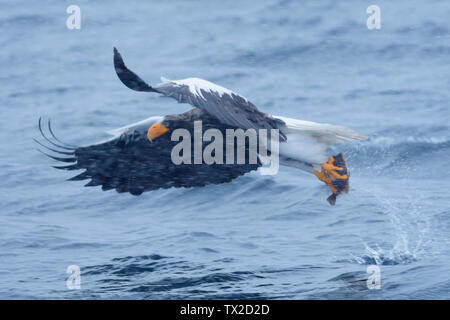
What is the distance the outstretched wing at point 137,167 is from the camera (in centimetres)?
1079

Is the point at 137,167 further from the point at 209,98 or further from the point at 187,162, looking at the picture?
the point at 209,98

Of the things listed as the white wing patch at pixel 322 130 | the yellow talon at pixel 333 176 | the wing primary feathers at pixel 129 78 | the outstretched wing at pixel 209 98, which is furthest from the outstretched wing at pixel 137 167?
the wing primary feathers at pixel 129 78

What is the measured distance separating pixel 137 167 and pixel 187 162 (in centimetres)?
60

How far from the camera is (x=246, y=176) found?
1592 cm

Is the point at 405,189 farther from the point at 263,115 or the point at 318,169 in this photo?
the point at 263,115

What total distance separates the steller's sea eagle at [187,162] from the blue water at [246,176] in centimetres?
118

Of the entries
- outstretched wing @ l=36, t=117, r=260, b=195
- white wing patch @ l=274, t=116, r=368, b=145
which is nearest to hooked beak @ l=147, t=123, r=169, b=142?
outstretched wing @ l=36, t=117, r=260, b=195

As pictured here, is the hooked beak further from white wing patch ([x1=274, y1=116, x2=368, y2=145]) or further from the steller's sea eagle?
white wing patch ([x1=274, y1=116, x2=368, y2=145])

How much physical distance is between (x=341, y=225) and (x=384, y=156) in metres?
3.62

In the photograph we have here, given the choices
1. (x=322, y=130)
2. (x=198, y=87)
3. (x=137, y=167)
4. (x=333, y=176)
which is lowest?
(x=333, y=176)

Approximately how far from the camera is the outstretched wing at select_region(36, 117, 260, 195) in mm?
10789

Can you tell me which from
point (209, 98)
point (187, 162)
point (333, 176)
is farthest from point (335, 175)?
point (209, 98)

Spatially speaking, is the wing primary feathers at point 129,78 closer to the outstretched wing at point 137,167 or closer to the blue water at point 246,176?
the outstretched wing at point 137,167

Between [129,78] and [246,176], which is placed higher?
[129,78]
